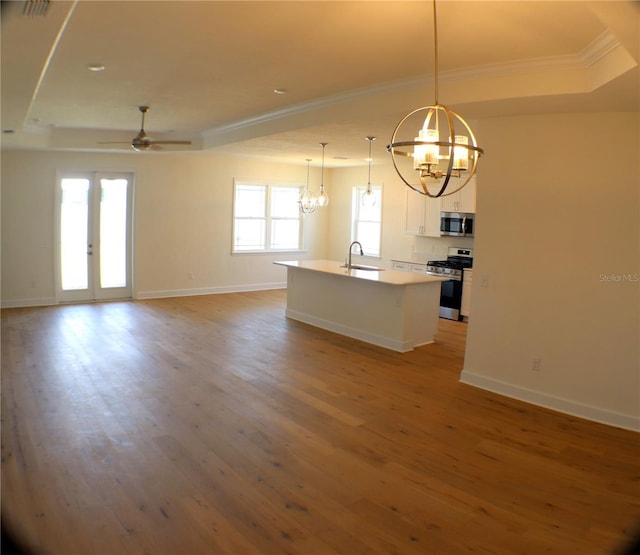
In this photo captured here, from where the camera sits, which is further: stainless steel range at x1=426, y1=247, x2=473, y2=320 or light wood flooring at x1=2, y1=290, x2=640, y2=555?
stainless steel range at x1=426, y1=247, x2=473, y2=320

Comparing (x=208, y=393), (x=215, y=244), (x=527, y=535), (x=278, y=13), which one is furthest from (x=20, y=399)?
(x=215, y=244)

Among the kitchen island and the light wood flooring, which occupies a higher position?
the kitchen island

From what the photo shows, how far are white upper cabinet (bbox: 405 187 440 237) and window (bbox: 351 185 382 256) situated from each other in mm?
1044

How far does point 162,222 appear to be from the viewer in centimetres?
903

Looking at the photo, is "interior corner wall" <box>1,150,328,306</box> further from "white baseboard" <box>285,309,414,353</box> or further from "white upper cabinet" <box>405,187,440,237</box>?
"white upper cabinet" <box>405,187,440,237</box>

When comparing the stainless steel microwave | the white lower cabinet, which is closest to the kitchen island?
the white lower cabinet

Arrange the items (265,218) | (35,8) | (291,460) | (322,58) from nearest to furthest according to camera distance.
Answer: (35,8) → (291,460) → (322,58) → (265,218)

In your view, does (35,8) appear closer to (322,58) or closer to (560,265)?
(322,58)

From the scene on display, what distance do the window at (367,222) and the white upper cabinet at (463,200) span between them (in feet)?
6.43

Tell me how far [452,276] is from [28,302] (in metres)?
6.78

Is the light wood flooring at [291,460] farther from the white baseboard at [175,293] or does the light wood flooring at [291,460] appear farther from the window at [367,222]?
the window at [367,222]

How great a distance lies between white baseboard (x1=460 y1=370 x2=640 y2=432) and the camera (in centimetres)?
405

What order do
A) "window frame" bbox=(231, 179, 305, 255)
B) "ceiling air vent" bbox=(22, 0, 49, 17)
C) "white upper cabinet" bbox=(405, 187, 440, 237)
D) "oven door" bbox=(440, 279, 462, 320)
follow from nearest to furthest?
"ceiling air vent" bbox=(22, 0, 49, 17), "oven door" bbox=(440, 279, 462, 320), "white upper cabinet" bbox=(405, 187, 440, 237), "window frame" bbox=(231, 179, 305, 255)

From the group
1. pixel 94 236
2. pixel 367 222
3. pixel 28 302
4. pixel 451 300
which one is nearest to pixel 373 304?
pixel 451 300
